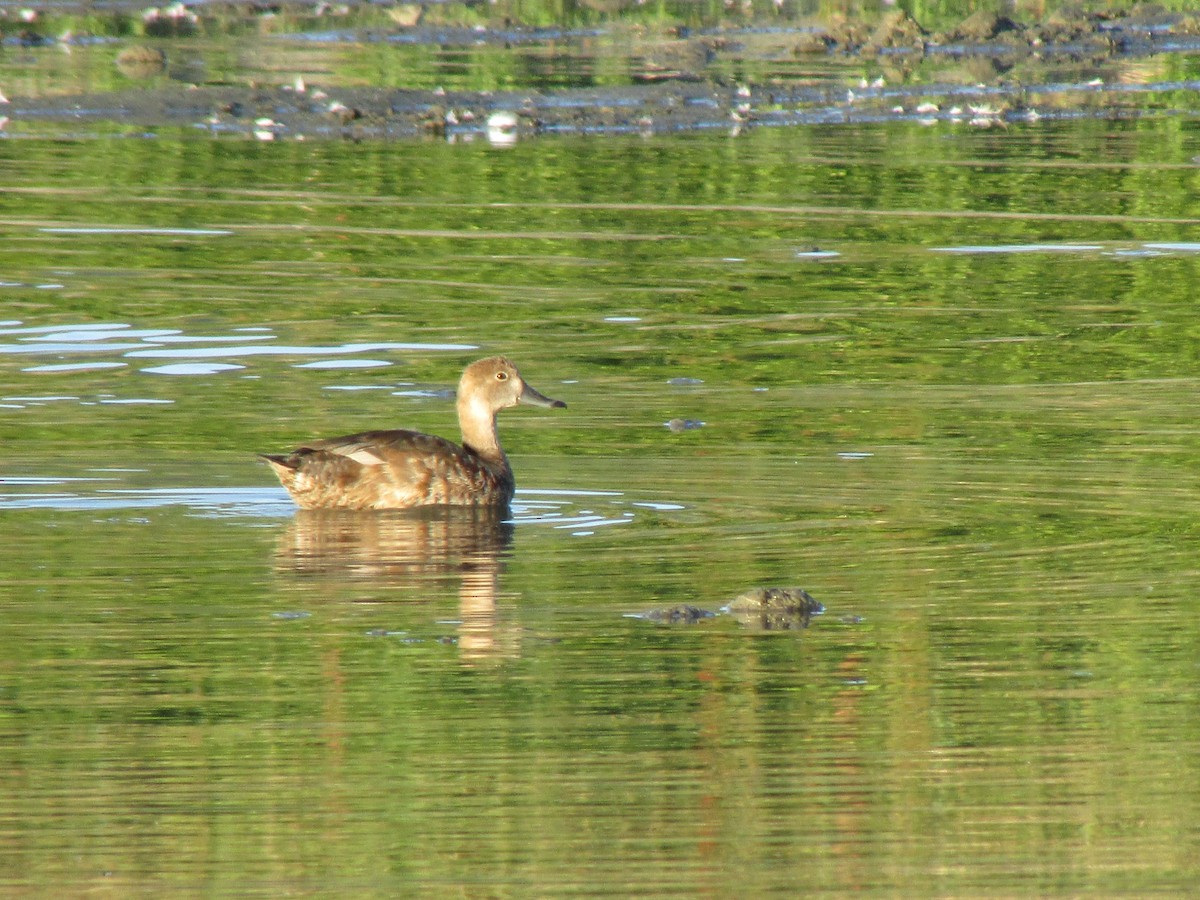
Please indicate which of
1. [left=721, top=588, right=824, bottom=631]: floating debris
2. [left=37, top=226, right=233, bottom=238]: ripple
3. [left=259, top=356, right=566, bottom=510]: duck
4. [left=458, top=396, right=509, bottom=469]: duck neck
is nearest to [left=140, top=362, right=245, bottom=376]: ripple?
[left=458, top=396, right=509, bottom=469]: duck neck

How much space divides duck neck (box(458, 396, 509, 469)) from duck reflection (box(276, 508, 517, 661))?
1.49 ft

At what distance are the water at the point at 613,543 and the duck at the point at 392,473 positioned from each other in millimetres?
181

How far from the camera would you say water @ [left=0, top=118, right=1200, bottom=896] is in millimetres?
6016

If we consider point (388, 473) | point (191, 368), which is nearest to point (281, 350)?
point (191, 368)

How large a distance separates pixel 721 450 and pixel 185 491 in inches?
93.7

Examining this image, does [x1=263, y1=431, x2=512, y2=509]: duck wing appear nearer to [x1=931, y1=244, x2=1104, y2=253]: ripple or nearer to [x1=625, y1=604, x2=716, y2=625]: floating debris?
[x1=625, y1=604, x2=716, y2=625]: floating debris

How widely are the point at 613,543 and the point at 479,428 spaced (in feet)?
6.82

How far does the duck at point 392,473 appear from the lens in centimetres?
1066

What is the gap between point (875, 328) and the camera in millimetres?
14719

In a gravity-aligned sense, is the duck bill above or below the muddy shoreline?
below

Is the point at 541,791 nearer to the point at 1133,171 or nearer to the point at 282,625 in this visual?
the point at 282,625

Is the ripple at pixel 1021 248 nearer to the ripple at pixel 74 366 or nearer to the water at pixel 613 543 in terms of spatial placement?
the water at pixel 613 543

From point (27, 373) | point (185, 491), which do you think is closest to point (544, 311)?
point (27, 373)

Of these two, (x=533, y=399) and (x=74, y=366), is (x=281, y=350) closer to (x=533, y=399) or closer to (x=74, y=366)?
(x=74, y=366)
